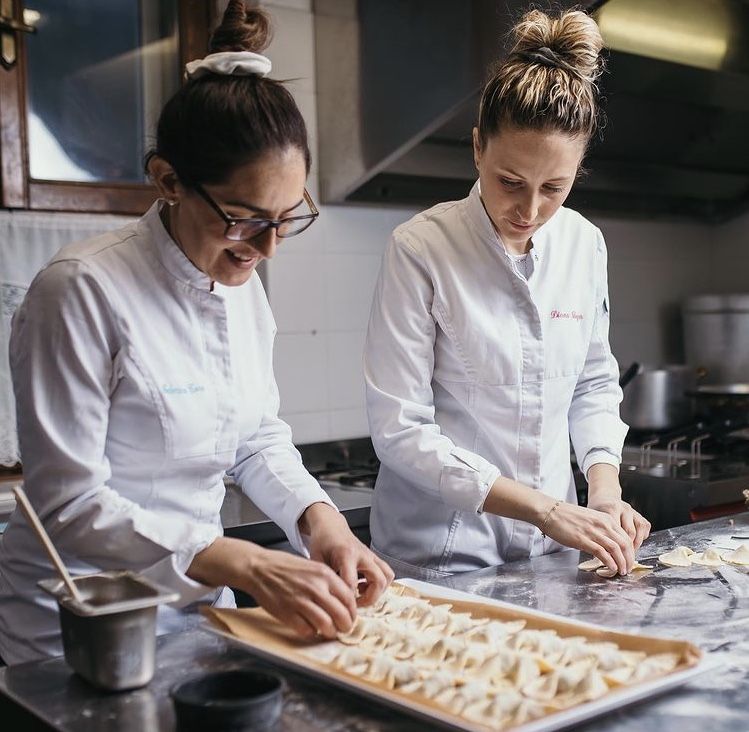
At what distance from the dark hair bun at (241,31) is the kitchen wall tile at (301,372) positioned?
5.10 feet

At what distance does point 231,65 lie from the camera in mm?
1381

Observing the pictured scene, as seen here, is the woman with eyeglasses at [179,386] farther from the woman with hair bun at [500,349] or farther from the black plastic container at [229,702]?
the woman with hair bun at [500,349]

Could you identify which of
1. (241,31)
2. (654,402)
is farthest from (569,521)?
(654,402)

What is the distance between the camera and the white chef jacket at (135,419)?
1290 mm

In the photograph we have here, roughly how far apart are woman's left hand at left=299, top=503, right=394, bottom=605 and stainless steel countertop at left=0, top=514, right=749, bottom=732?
19 centimetres

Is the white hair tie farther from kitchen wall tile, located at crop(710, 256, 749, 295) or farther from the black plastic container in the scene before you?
kitchen wall tile, located at crop(710, 256, 749, 295)

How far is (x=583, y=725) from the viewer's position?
1036mm

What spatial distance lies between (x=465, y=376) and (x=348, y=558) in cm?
53

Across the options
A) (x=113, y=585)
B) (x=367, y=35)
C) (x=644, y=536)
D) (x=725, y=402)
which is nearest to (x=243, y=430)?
(x=113, y=585)

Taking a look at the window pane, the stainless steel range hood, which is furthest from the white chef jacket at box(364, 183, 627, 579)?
the window pane

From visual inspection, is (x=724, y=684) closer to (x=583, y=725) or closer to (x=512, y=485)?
(x=583, y=725)

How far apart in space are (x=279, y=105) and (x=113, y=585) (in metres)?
0.67

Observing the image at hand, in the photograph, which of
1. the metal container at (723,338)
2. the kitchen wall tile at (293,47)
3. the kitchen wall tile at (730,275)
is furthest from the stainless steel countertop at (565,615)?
the kitchen wall tile at (730,275)

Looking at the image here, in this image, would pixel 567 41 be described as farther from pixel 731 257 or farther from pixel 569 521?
pixel 731 257
